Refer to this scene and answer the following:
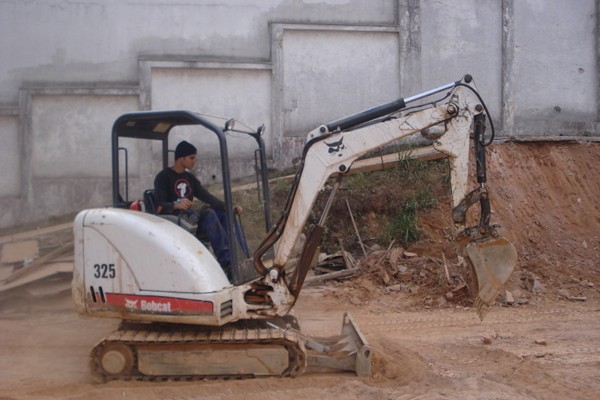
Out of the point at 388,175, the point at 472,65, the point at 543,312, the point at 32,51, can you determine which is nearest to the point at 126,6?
the point at 32,51

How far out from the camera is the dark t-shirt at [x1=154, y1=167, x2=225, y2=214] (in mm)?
6349

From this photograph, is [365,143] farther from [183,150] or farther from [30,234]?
[30,234]

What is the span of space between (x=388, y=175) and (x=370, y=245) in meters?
1.59

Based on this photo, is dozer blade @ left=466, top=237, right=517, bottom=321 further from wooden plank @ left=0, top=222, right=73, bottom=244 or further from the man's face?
wooden plank @ left=0, top=222, right=73, bottom=244

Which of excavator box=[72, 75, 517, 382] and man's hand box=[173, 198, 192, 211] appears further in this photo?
man's hand box=[173, 198, 192, 211]

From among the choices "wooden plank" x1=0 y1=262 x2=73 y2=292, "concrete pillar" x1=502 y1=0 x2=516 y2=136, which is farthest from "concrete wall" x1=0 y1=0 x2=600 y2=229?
"wooden plank" x1=0 y1=262 x2=73 y2=292

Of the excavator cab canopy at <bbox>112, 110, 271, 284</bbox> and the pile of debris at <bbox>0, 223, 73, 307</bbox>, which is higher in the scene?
the excavator cab canopy at <bbox>112, 110, 271, 284</bbox>

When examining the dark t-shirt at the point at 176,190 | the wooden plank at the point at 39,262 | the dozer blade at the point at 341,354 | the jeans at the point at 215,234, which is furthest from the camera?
the wooden plank at the point at 39,262

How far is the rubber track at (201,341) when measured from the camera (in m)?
5.69

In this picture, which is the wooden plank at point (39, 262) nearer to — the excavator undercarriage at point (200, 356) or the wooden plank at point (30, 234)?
the wooden plank at point (30, 234)

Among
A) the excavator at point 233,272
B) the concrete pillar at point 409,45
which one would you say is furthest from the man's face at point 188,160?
the concrete pillar at point 409,45

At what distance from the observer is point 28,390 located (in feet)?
18.7

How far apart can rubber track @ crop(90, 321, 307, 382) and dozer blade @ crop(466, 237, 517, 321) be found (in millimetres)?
1664

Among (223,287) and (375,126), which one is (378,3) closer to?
(375,126)
